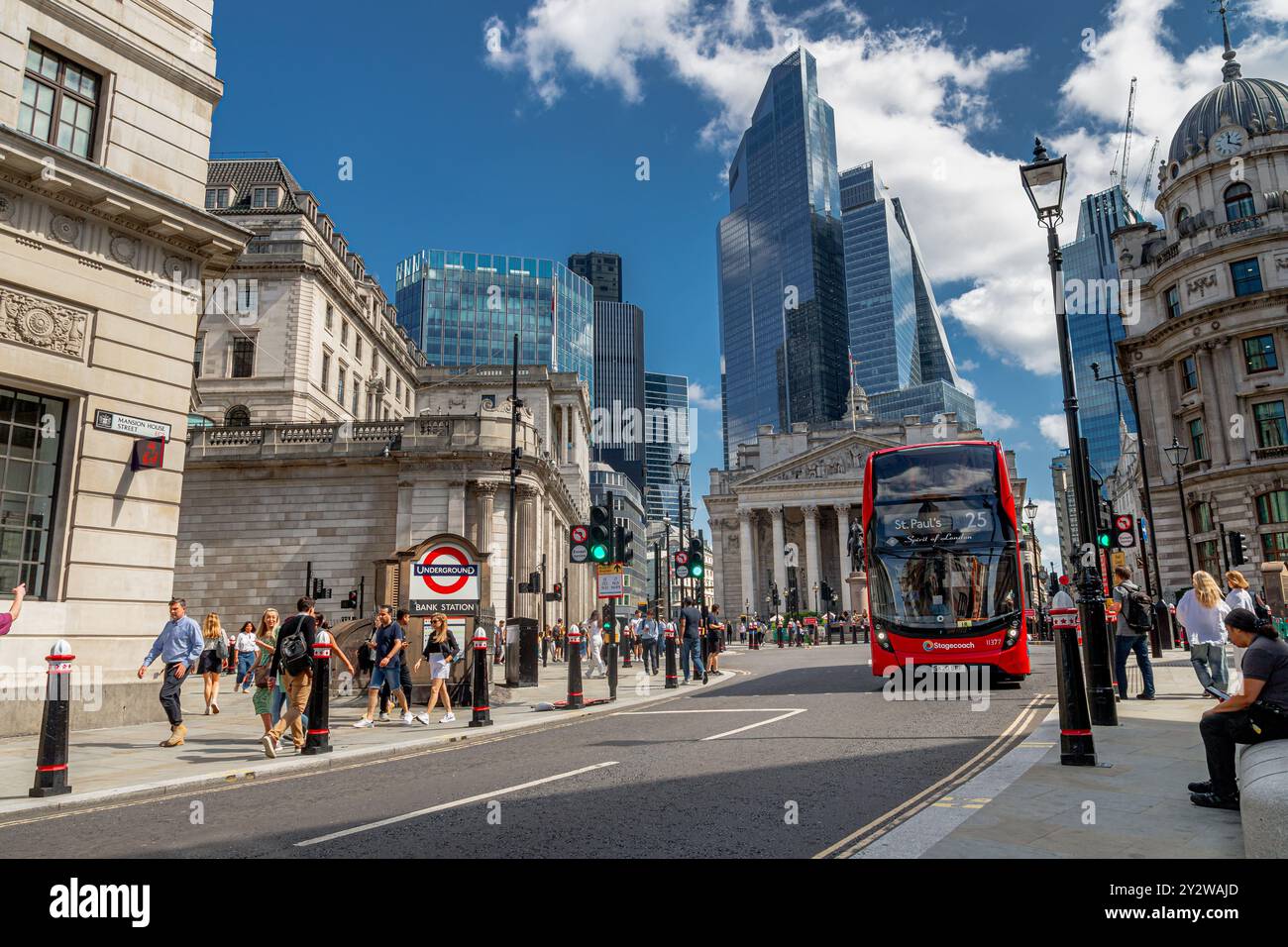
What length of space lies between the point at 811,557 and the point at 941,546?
73318mm

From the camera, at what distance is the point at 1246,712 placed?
5379 millimetres

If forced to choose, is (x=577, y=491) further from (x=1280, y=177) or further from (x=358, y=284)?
(x=1280, y=177)

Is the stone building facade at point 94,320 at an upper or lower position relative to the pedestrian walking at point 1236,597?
upper

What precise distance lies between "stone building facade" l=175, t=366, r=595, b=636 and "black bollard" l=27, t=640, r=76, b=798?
67.2 ft

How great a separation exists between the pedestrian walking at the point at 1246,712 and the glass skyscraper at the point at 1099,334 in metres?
166

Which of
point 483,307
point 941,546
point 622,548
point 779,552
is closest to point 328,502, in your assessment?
point 622,548

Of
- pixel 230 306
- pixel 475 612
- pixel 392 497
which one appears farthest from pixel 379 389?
pixel 475 612

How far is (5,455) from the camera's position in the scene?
12000 mm

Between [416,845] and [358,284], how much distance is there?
53.6 meters

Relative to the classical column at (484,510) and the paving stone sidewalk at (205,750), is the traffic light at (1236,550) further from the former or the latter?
the classical column at (484,510)

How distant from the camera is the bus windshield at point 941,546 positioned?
14.2 m

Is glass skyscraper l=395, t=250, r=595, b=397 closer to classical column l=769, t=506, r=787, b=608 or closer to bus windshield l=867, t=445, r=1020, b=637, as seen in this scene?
classical column l=769, t=506, r=787, b=608

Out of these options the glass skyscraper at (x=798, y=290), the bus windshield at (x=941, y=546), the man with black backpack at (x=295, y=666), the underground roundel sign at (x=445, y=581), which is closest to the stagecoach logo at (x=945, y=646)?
the bus windshield at (x=941, y=546)

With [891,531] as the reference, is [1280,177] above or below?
above
